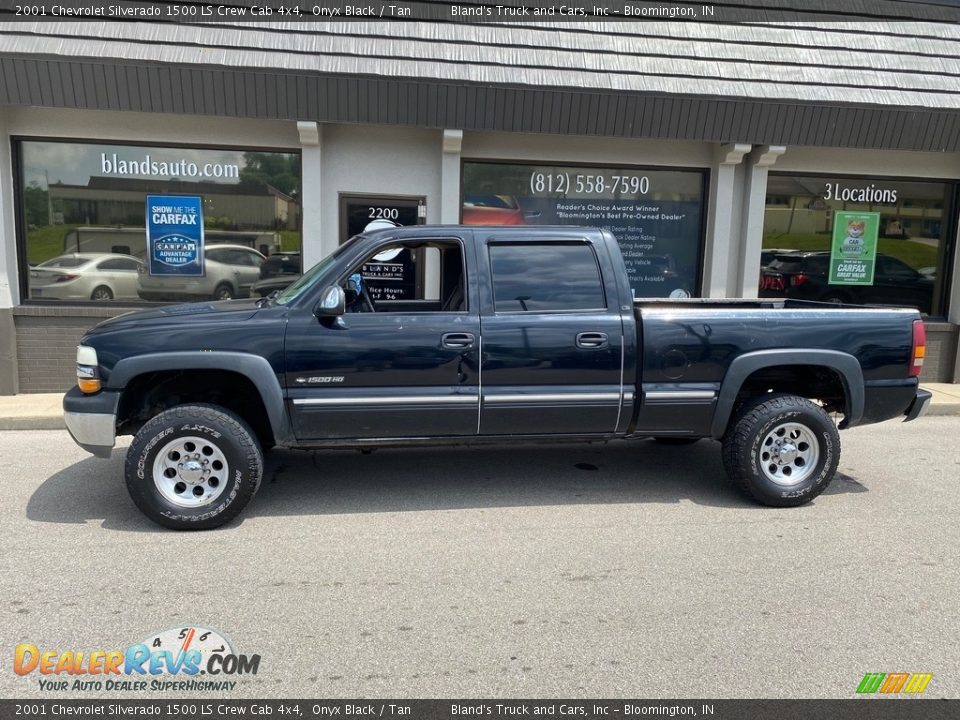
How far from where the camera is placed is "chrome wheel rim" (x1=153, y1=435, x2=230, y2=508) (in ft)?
15.0

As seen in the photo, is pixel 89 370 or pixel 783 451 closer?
pixel 89 370

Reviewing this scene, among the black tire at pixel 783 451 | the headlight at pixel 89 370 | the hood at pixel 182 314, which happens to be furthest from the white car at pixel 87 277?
the black tire at pixel 783 451

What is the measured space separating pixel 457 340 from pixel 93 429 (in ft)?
7.64

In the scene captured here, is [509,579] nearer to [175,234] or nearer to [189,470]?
[189,470]

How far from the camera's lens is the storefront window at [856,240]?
948 centimetres

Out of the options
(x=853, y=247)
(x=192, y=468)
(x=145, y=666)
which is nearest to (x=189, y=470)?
(x=192, y=468)

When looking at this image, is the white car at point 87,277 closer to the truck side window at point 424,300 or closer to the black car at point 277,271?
the black car at point 277,271

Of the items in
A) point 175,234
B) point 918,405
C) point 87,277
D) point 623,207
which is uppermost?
point 623,207

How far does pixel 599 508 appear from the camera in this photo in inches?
200

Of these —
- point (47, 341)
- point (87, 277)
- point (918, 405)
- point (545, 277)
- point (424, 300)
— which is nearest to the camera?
point (545, 277)

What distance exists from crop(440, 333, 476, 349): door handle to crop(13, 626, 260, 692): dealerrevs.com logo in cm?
219

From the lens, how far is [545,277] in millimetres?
4984

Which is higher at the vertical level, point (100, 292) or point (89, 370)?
point (100, 292)

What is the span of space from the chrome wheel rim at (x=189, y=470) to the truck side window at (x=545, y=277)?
6.75ft
